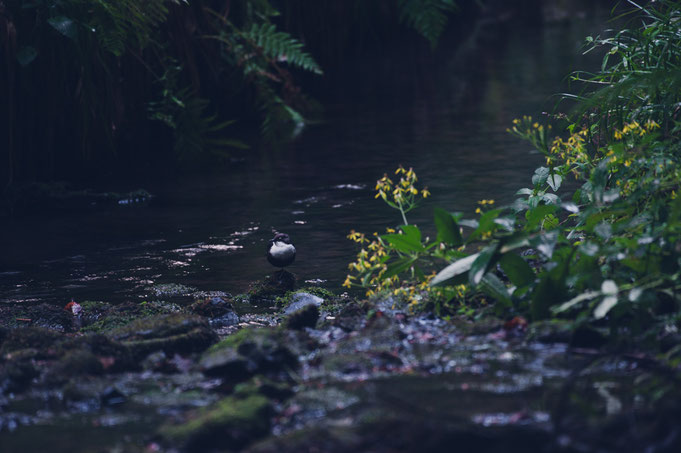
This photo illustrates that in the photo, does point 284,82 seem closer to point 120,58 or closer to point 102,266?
point 120,58

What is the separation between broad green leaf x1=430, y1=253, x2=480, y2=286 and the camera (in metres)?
3.25

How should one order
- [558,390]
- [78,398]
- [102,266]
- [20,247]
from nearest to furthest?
[558,390] → [78,398] → [102,266] → [20,247]

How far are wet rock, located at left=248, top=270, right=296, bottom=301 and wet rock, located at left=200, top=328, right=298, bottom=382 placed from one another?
1.35 meters

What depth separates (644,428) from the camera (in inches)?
91.5

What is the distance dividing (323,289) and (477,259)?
1413 mm

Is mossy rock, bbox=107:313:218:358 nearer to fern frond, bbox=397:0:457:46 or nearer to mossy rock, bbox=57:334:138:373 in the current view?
mossy rock, bbox=57:334:138:373

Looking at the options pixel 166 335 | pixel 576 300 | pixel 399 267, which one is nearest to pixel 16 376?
pixel 166 335

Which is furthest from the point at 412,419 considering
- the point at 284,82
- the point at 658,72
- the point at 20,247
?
the point at 284,82

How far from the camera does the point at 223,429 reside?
2.47m

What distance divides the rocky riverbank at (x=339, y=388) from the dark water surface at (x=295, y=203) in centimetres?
129

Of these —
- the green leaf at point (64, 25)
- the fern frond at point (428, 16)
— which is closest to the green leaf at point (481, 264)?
the green leaf at point (64, 25)

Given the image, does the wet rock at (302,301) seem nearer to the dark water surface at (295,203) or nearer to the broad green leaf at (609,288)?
the dark water surface at (295,203)

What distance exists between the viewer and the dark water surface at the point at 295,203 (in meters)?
4.97

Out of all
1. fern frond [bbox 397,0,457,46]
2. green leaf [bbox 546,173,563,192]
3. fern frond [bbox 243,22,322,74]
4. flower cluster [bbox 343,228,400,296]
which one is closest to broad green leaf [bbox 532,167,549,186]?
green leaf [bbox 546,173,563,192]
